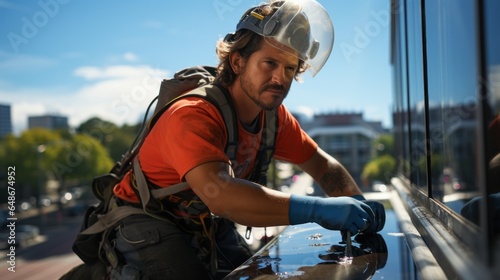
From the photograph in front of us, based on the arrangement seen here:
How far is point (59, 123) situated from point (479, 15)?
222 feet

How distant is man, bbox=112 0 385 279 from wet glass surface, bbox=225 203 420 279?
0.33 feet

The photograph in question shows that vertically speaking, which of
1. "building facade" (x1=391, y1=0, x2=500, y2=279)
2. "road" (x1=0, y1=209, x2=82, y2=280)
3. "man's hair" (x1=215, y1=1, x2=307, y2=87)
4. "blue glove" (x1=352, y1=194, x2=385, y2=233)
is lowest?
"road" (x1=0, y1=209, x2=82, y2=280)

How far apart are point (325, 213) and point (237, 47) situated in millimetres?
1061

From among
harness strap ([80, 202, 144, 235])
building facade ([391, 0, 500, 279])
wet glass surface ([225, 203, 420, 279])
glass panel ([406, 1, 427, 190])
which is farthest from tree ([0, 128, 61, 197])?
building facade ([391, 0, 500, 279])

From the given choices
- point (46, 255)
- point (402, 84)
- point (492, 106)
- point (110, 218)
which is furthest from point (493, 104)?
point (46, 255)

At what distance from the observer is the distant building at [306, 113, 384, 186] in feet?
225

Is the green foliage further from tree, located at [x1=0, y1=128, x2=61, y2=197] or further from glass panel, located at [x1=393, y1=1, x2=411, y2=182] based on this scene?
glass panel, located at [x1=393, y1=1, x2=411, y2=182]

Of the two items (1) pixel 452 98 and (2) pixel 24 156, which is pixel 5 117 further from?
(1) pixel 452 98

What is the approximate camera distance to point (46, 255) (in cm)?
3388

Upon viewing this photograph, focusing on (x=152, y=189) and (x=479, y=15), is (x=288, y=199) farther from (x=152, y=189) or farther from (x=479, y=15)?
(x=479, y=15)

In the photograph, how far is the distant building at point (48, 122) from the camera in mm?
53441

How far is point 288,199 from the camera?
6.68ft

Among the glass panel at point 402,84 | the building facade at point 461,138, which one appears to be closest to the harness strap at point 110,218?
the building facade at point 461,138

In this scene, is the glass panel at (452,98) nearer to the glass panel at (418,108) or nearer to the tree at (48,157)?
the glass panel at (418,108)
